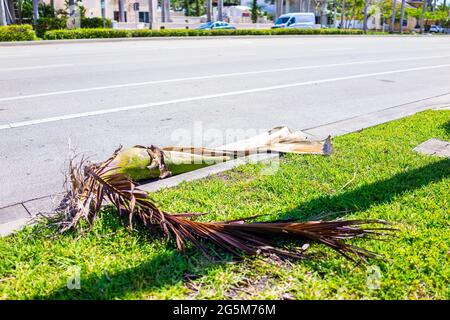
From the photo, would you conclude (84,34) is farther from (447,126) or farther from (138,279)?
(138,279)

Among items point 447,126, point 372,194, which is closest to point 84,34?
point 447,126

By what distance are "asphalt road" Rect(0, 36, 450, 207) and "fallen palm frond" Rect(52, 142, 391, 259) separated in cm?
67

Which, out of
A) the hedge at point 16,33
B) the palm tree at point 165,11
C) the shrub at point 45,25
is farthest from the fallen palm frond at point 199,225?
the palm tree at point 165,11

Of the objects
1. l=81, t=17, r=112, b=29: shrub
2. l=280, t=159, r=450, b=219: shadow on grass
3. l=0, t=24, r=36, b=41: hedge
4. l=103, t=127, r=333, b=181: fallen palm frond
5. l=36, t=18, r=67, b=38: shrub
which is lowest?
l=280, t=159, r=450, b=219: shadow on grass

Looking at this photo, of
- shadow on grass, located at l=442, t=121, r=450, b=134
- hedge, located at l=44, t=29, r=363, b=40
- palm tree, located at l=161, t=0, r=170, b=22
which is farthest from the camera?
palm tree, located at l=161, t=0, r=170, b=22

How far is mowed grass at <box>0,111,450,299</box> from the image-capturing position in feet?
8.60

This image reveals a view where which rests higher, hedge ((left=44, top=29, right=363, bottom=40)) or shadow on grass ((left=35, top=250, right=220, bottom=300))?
hedge ((left=44, top=29, right=363, bottom=40))

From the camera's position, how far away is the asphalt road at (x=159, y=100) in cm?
533

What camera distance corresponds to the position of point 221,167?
467cm

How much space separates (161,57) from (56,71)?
14.6 ft

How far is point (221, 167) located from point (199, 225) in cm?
160

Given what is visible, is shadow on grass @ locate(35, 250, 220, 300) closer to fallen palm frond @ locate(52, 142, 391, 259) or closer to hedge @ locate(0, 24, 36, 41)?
fallen palm frond @ locate(52, 142, 391, 259)

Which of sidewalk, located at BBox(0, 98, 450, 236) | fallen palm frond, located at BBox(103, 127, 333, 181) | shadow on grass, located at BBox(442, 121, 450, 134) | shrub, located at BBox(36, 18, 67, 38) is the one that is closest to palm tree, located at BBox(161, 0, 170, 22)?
shrub, located at BBox(36, 18, 67, 38)

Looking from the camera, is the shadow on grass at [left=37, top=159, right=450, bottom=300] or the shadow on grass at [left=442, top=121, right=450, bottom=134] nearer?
the shadow on grass at [left=37, top=159, right=450, bottom=300]
